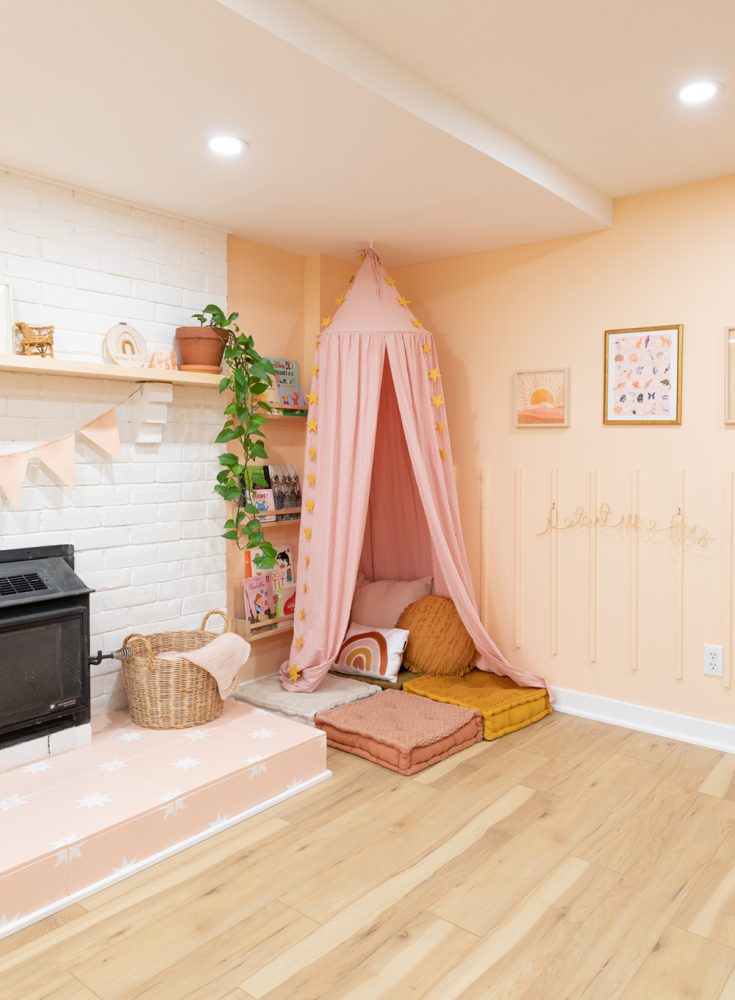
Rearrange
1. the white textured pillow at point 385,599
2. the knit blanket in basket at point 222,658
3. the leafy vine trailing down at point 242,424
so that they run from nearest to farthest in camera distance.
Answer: the knit blanket in basket at point 222,658 → the leafy vine trailing down at point 242,424 → the white textured pillow at point 385,599

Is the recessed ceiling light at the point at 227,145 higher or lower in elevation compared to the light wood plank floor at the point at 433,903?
higher

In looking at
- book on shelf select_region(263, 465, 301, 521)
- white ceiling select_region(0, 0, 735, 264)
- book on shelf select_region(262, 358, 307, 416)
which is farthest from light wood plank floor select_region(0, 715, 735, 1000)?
white ceiling select_region(0, 0, 735, 264)

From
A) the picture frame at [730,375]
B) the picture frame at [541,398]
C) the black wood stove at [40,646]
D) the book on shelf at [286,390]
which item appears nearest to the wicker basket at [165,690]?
the black wood stove at [40,646]

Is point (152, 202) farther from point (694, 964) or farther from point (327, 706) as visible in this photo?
point (694, 964)

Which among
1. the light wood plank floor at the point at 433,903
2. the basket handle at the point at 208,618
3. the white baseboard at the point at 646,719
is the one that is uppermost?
A: the basket handle at the point at 208,618

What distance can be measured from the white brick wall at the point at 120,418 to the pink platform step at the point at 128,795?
21.3 inches

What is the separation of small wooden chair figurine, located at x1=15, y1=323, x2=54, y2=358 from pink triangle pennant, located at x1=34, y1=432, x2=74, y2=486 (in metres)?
0.33

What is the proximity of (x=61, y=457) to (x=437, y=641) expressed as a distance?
1.95m

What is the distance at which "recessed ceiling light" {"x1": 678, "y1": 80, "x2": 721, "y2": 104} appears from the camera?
2371mm

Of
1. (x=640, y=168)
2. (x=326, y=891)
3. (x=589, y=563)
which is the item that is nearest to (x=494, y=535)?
(x=589, y=563)

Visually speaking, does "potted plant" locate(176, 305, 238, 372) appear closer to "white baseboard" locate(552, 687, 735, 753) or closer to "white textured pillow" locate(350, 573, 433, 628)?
"white textured pillow" locate(350, 573, 433, 628)

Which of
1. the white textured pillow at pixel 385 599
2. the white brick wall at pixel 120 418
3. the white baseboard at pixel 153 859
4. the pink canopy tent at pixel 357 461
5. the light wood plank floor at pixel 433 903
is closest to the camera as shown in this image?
the light wood plank floor at pixel 433 903

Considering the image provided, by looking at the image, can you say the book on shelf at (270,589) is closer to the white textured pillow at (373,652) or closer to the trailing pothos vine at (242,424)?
the trailing pothos vine at (242,424)

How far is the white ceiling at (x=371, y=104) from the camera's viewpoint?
6.42ft
